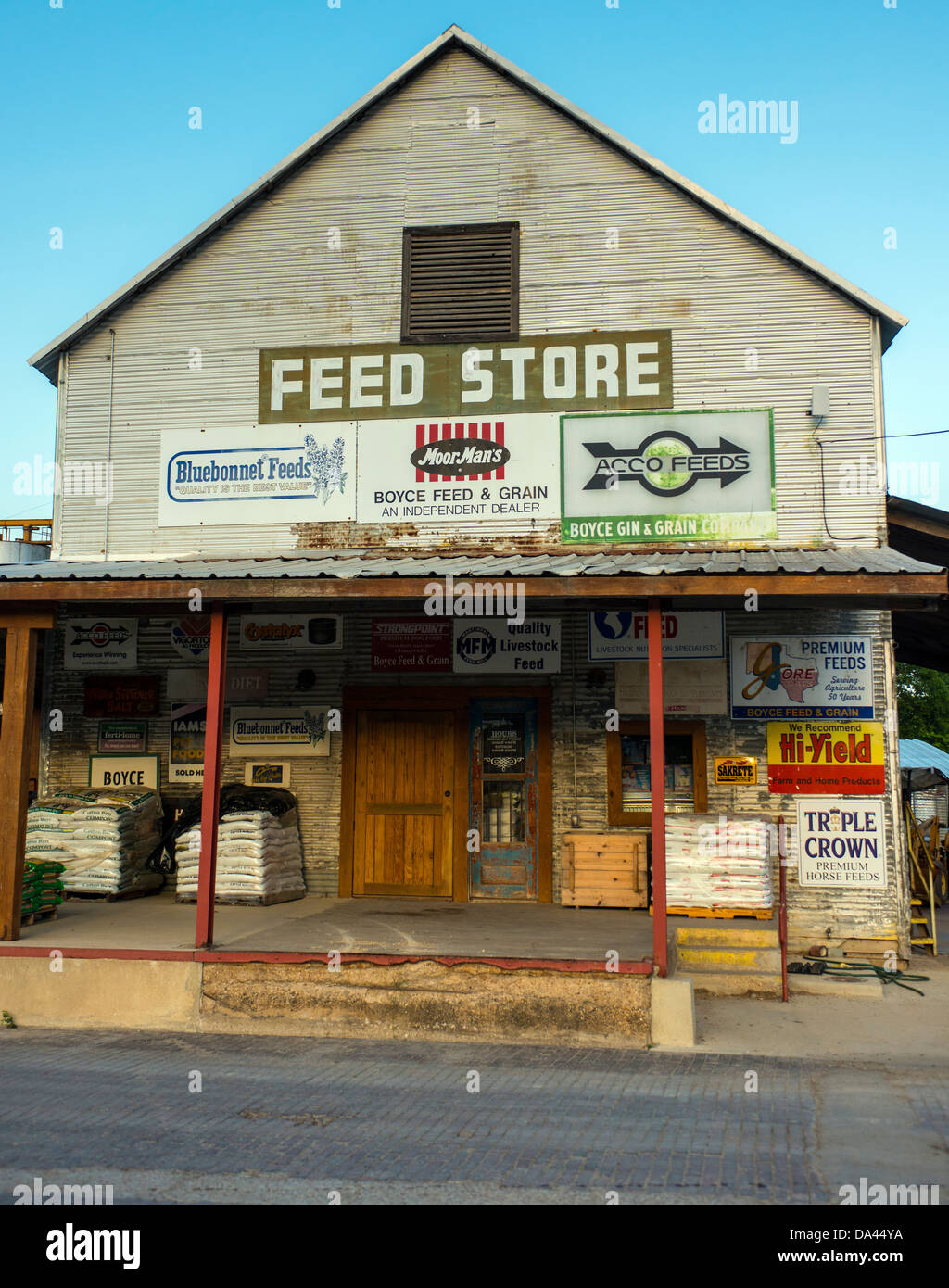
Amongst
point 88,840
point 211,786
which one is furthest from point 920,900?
point 88,840

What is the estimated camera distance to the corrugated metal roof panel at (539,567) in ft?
28.7

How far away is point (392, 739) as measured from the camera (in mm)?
12719

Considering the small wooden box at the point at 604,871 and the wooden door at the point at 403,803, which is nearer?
the small wooden box at the point at 604,871

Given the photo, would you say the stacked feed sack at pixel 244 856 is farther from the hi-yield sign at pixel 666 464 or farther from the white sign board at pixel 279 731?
the hi-yield sign at pixel 666 464

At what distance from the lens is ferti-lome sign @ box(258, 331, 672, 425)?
1220 centimetres

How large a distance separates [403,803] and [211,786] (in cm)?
351

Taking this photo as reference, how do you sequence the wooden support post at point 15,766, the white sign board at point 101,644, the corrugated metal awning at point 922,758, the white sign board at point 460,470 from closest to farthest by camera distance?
the wooden support post at point 15,766 < the white sign board at point 460,470 < the white sign board at point 101,644 < the corrugated metal awning at point 922,758

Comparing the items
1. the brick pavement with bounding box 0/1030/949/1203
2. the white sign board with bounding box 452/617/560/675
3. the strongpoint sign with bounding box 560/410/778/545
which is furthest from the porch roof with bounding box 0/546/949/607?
the brick pavement with bounding box 0/1030/949/1203

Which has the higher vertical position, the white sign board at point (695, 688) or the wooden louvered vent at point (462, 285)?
the wooden louvered vent at point (462, 285)

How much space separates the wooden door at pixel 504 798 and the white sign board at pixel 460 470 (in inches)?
91.4

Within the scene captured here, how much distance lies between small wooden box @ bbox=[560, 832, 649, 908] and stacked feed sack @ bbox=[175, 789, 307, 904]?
323 centimetres

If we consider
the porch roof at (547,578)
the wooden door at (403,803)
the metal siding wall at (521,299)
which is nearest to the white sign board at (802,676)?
the metal siding wall at (521,299)
